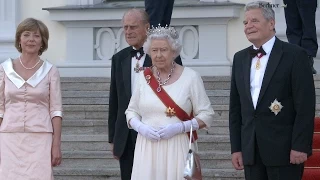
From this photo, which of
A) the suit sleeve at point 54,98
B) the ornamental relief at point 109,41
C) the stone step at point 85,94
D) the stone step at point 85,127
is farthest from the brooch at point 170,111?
the ornamental relief at point 109,41

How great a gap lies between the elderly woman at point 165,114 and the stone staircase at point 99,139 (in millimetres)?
1791

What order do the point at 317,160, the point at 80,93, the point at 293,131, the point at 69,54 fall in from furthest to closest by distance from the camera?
the point at 69,54 → the point at 80,93 → the point at 317,160 → the point at 293,131

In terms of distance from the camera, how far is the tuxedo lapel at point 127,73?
7367 millimetres

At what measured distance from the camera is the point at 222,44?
419 inches

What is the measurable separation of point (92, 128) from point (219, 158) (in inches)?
57.6

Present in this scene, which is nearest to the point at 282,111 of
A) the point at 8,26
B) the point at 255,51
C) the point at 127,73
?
the point at 255,51

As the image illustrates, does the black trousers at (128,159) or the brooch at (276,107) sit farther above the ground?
the brooch at (276,107)

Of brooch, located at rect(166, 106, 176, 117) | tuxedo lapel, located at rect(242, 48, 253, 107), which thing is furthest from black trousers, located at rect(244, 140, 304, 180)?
brooch, located at rect(166, 106, 176, 117)

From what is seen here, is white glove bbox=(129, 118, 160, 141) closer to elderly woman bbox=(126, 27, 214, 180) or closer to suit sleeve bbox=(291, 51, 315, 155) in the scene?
elderly woman bbox=(126, 27, 214, 180)

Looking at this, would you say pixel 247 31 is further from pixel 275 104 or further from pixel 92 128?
pixel 92 128

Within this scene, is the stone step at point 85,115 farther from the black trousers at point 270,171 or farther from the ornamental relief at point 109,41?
the black trousers at point 270,171

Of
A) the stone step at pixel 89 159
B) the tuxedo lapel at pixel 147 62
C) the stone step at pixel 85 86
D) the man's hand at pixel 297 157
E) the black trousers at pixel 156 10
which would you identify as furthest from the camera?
the stone step at pixel 85 86

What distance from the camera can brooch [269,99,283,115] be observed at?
21.4 feet

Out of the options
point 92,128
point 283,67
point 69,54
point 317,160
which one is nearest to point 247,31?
point 283,67
